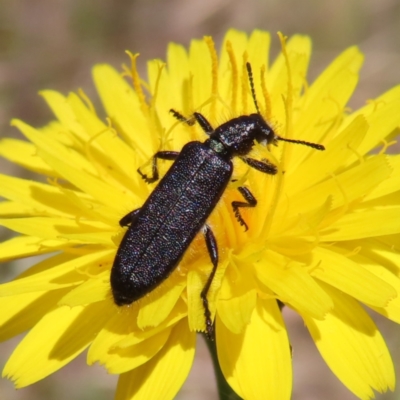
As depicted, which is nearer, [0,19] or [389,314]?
[389,314]

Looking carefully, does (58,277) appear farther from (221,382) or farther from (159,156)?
(221,382)

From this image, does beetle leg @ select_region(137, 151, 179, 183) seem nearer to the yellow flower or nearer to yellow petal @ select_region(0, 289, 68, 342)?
the yellow flower

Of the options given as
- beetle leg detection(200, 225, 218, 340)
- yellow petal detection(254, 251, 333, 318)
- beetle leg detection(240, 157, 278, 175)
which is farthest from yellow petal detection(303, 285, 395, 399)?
beetle leg detection(240, 157, 278, 175)

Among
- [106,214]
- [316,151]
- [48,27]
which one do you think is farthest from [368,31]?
[106,214]

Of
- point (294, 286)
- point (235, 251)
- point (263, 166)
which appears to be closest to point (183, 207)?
point (235, 251)

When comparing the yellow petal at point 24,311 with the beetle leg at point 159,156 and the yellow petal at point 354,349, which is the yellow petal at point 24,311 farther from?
the yellow petal at point 354,349

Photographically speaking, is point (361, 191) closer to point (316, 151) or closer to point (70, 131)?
point (316, 151)
